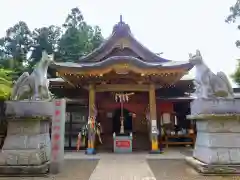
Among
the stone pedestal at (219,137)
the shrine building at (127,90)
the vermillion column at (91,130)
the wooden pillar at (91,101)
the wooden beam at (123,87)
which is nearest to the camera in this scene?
the stone pedestal at (219,137)

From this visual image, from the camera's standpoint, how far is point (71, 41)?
39.0 meters

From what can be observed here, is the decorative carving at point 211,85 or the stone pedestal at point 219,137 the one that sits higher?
the decorative carving at point 211,85

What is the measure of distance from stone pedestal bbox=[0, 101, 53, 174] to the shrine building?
14.7 feet

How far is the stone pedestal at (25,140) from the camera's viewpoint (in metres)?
6.29

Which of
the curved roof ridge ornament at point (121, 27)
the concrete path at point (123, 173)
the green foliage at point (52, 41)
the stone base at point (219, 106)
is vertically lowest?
the concrete path at point (123, 173)

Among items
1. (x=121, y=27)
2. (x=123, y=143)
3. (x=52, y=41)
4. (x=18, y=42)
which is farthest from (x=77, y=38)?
(x=123, y=143)

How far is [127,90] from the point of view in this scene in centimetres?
1226

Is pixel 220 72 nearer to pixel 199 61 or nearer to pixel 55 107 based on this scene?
pixel 199 61

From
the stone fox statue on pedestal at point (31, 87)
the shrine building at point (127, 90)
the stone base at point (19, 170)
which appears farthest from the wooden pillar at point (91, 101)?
the stone base at point (19, 170)

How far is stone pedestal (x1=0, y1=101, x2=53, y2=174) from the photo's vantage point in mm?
6289

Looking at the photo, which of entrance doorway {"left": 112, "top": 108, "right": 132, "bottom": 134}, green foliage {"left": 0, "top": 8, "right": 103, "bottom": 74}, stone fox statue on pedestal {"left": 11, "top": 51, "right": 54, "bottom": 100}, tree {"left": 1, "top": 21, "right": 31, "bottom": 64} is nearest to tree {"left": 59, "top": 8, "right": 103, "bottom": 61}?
green foliage {"left": 0, "top": 8, "right": 103, "bottom": 74}

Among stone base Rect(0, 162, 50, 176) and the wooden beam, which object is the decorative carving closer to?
the wooden beam

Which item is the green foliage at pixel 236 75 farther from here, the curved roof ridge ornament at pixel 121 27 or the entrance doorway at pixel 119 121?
the curved roof ridge ornament at pixel 121 27

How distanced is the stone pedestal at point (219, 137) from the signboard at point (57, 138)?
4001mm
